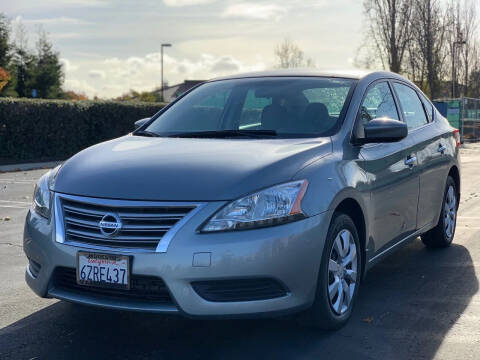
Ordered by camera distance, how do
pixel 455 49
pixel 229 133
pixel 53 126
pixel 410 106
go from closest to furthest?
pixel 229 133, pixel 410 106, pixel 53 126, pixel 455 49

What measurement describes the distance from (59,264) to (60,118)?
697 inches

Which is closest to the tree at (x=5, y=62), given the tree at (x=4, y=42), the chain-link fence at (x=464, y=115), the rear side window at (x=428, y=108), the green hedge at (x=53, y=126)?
the tree at (x=4, y=42)

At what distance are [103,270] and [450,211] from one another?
13.1 ft

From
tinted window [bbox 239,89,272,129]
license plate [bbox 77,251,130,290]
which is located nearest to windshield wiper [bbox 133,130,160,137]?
tinted window [bbox 239,89,272,129]

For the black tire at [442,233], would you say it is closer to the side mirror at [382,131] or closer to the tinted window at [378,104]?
the tinted window at [378,104]

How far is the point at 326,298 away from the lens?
3.79 metres

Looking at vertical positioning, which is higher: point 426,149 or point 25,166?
point 426,149

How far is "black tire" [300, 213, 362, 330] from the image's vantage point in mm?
3730

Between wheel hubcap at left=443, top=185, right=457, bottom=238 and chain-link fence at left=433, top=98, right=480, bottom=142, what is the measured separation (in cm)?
2017

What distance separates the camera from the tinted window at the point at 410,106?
5430 mm

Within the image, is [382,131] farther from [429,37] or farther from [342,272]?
[429,37]

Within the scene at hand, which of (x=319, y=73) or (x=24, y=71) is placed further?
(x=24, y=71)

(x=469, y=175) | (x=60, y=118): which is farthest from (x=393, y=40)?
(x=469, y=175)

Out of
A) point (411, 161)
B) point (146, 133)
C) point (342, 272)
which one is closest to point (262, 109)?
point (146, 133)
